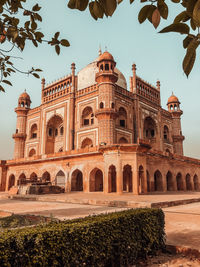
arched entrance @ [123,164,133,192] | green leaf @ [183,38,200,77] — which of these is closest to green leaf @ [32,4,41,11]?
green leaf @ [183,38,200,77]

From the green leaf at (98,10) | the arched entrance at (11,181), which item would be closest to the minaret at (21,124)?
the arched entrance at (11,181)

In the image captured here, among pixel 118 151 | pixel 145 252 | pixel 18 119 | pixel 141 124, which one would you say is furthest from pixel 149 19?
pixel 18 119

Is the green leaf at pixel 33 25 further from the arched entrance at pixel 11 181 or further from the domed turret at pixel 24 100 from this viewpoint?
the domed turret at pixel 24 100

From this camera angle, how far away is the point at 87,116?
93.2 feet

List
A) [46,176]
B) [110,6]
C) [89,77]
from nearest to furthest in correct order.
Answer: [110,6]
[46,176]
[89,77]

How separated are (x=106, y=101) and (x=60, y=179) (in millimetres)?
9140

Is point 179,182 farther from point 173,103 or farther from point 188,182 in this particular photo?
point 173,103

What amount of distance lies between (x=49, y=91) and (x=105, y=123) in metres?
13.4

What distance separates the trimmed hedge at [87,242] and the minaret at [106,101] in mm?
18340

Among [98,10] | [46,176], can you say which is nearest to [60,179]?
[46,176]

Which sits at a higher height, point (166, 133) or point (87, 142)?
point (166, 133)

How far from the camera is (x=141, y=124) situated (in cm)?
2888

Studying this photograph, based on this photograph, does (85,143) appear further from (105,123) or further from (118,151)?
(118,151)

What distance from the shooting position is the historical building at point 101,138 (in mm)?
17484
